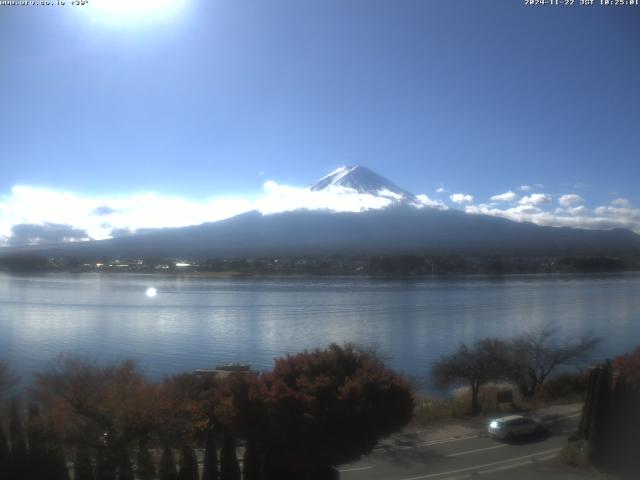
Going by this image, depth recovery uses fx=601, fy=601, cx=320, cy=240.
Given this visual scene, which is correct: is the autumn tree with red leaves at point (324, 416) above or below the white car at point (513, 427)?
above

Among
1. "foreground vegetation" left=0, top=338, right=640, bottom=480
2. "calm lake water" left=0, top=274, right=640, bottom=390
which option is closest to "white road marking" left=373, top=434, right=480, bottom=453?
"foreground vegetation" left=0, top=338, right=640, bottom=480

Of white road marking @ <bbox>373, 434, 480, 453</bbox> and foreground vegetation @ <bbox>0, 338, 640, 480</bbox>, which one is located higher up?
foreground vegetation @ <bbox>0, 338, 640, 480</bbox>

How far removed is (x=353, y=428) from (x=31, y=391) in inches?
151

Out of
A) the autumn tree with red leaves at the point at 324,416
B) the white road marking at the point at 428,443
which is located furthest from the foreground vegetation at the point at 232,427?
the white road marking at the point at 428,443

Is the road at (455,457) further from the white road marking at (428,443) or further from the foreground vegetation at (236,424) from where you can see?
the foreground vegetation at (236,424)

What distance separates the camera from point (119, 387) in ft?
19.8

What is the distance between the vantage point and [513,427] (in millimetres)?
7016

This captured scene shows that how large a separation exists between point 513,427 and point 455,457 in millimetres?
1054

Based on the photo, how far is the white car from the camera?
6.97 meters

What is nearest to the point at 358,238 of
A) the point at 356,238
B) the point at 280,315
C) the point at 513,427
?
the point at 356,238

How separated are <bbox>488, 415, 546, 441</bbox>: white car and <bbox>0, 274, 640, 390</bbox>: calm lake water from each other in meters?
3.70

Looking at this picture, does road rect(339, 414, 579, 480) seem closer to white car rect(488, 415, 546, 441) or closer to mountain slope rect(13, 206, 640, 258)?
white car rect(488, 415, 546, 441)

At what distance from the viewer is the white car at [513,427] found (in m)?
6.97

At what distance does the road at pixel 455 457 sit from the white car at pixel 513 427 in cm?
8
